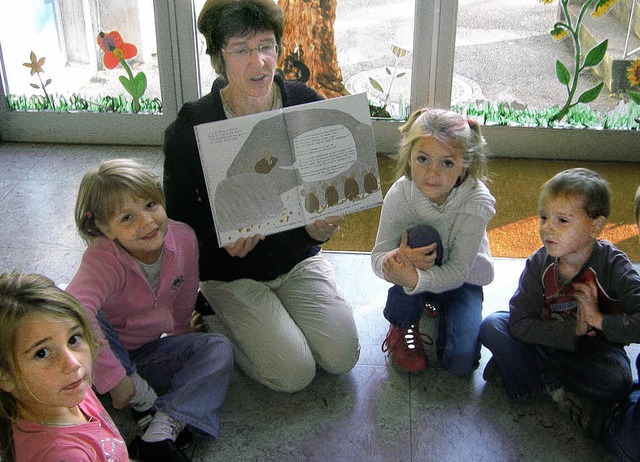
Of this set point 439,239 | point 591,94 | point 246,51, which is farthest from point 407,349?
point 591,94

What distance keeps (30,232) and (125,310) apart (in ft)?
3.10

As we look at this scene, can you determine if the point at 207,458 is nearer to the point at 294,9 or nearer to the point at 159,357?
the point at 159,357

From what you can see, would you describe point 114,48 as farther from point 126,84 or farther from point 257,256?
point 257,256

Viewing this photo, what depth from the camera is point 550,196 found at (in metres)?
1.63

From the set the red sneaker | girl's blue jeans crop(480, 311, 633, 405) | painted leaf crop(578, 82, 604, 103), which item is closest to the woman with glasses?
the red sneaker

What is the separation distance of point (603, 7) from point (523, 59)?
32cm

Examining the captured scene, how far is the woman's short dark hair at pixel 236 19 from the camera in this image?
1692mm

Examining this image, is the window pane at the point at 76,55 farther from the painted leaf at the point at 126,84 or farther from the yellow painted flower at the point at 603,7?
the yellow painted flower at the point at 603,7

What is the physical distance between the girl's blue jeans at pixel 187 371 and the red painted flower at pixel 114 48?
4.96 ft

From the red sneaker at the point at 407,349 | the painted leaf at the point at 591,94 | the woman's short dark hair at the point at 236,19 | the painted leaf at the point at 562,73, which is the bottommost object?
the red sneaker at the point at 407,349

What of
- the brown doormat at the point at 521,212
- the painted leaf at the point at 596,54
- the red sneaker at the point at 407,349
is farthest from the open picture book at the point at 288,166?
the painted leaf at the point at 596,54

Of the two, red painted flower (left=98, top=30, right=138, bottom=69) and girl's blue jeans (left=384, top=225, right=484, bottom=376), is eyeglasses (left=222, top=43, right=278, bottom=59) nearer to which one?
girl's blue jeans (left=384, top=225, right=484, bottom=376)

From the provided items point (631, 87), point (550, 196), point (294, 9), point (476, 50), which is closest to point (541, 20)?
point (476, 50)

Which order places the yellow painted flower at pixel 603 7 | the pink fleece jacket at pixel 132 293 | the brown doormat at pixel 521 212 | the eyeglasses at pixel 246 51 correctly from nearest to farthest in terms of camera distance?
the pink fleece jacket at pixel 132 293 → the eyeglasses at pixel 246 51 → the brown doormat at pixel 521 212 → the yellow painted flower at pixel 603 7
